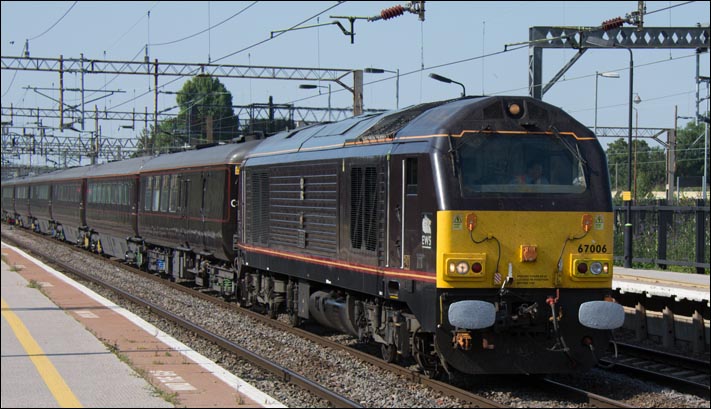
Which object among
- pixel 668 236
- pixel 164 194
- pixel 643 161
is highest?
pixel 643 161

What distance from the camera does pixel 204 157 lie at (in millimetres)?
22047

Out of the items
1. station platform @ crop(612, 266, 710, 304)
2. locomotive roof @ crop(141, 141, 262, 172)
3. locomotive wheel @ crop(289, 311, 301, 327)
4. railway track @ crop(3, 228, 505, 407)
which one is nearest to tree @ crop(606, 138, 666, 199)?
station platform @ crop(612, 266, 710, 304)

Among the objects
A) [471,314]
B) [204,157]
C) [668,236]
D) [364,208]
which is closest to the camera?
[471,314]

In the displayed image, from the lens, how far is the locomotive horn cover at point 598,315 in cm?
1066

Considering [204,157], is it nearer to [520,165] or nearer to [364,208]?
[364,208]

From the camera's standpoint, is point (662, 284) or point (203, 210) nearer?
point (662, 284)

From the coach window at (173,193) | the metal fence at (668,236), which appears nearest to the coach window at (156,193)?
the coach window at (173,193)

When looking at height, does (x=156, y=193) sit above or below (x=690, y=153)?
below

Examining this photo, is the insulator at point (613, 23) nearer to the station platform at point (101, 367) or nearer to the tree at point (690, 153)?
the station platform at point (101, 367)

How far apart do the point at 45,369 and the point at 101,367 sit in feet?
2.61

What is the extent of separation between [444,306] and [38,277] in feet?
52.1

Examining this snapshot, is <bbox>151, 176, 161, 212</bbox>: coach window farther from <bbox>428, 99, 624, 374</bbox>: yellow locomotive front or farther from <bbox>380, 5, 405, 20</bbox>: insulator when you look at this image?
<bbox>428, 99, 624, 374</bbox>: yellow locomotive front

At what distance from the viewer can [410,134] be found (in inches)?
451

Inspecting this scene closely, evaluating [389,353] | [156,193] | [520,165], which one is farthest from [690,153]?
[520,165]
